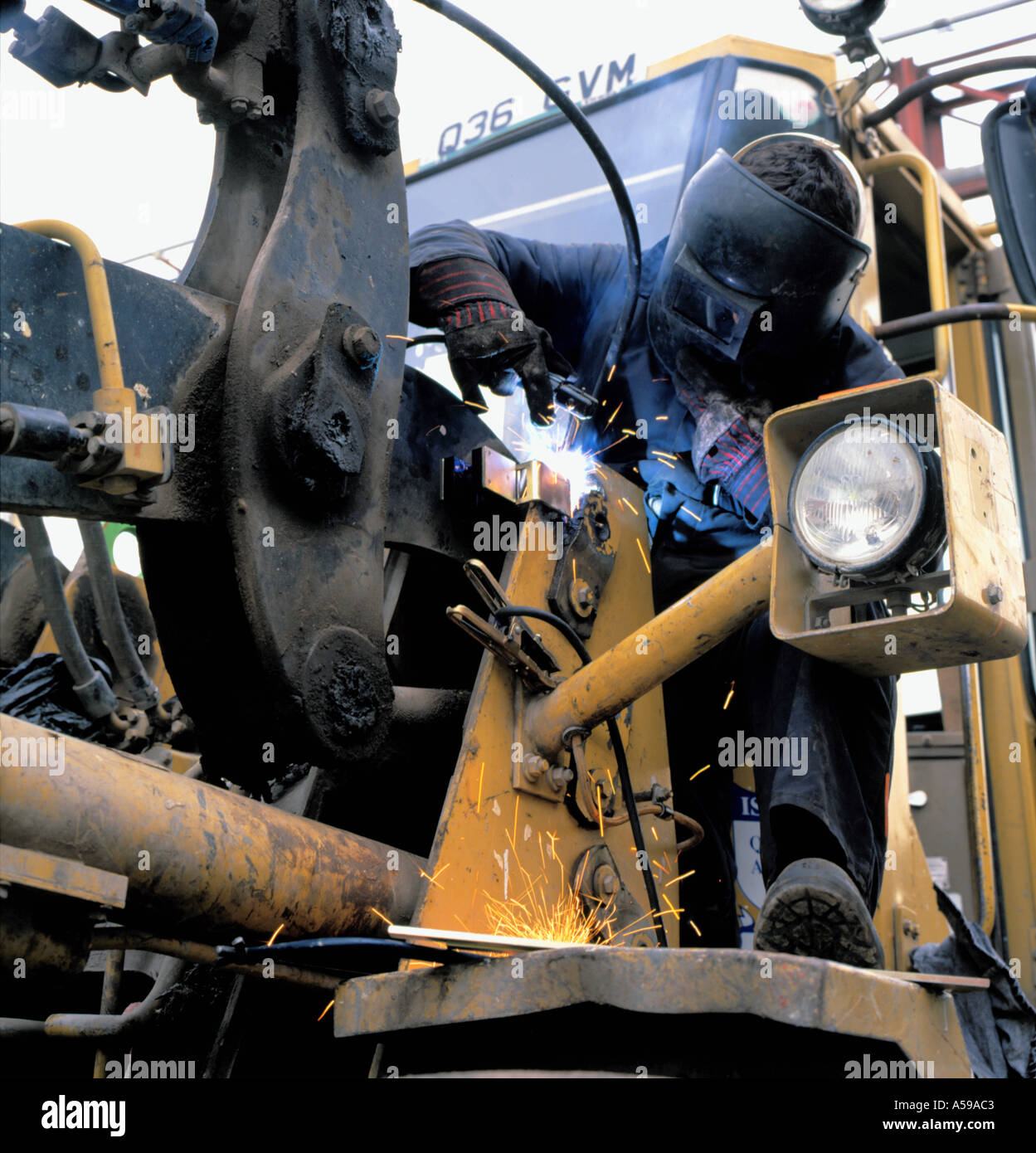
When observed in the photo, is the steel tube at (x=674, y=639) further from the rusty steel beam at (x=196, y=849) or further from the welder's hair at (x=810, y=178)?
the welder's hair at (x=810, y=178)

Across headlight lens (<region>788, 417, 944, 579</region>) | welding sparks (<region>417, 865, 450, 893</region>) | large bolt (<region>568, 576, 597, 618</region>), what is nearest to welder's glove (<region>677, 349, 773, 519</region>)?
large bolt (<region>568, 576, 597, 618</region>)

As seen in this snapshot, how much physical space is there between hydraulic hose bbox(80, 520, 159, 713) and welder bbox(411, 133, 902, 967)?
0.70m

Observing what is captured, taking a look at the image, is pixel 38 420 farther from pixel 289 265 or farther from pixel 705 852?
pixel 705 852

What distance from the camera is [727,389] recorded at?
8.78 feet

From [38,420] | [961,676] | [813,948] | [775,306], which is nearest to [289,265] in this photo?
[38,420]

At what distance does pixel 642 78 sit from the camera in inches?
150

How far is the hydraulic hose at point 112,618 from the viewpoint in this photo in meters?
2.28

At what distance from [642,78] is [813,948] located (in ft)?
9.13

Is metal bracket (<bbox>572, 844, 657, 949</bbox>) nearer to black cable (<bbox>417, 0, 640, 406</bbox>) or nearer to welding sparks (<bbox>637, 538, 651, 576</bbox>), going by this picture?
welding sparks (<bbox>637, 538, 651, 576</bbox>)

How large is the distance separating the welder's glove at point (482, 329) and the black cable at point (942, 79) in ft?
4.96

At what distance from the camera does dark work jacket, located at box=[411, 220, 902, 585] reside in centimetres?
274

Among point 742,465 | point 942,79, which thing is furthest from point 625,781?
point 942,79

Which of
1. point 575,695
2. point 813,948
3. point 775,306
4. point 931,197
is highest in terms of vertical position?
point 931,197

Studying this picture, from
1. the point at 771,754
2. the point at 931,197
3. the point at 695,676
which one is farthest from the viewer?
the point at 931,197
